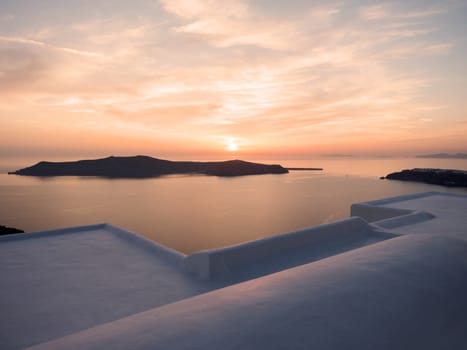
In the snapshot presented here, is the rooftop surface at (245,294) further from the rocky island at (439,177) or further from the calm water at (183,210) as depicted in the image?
the rocky island at (439,177)

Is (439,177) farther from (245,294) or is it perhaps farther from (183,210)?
(245,294)

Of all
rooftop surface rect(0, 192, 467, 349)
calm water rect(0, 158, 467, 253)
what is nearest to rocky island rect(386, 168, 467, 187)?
calm water rect(0, 158, 467, 253)

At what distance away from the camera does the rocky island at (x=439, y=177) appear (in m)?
85.6

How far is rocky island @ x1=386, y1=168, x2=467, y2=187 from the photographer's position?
8562 centimetres

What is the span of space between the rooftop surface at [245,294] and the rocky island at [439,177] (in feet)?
322

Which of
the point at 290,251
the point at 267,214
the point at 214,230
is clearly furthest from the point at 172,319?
the point at 267,214

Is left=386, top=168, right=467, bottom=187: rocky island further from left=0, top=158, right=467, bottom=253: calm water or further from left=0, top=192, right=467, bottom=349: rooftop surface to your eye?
left=0, top=192, right=467, bottom=349: rooftop surface

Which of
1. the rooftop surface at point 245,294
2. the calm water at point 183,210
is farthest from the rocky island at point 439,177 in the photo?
the rooftop surface at point 245,294

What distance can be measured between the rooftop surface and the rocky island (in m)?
98.0

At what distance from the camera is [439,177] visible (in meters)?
93.6

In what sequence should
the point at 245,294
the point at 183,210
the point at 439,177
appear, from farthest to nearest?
1. the point at 439,177
2. the point at 183,210
3. the point at 245,294

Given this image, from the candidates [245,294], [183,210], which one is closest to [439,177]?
[183,210]

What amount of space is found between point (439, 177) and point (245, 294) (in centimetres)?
11132

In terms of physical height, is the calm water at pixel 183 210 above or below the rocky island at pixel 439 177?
below
